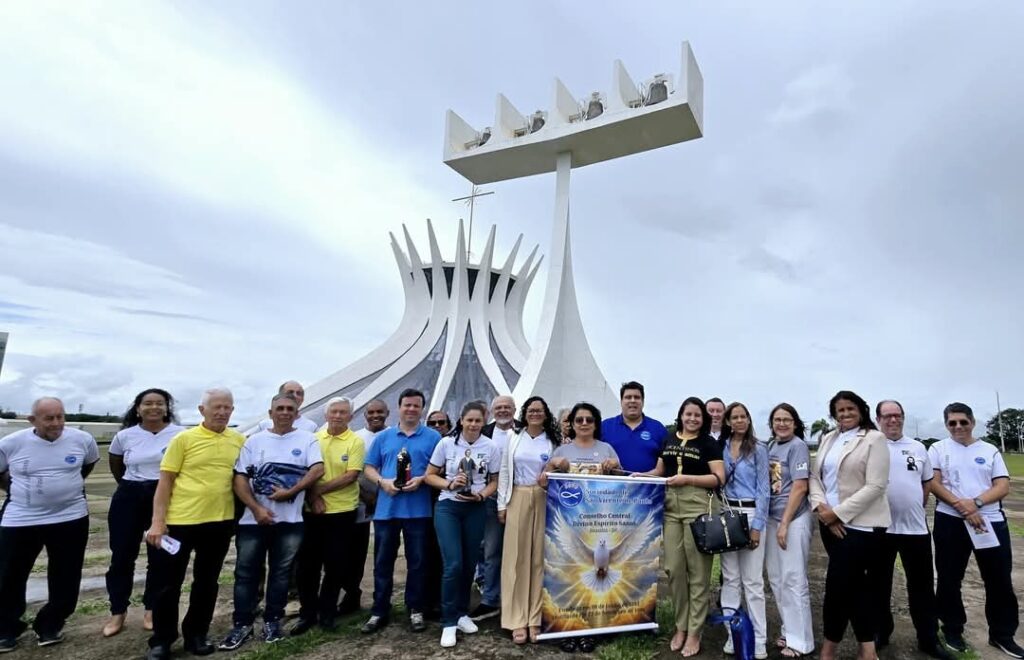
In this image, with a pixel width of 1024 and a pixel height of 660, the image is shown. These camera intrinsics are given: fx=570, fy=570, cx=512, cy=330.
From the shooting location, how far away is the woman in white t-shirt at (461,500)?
3250mm

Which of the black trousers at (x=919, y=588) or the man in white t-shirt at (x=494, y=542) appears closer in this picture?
the black trousers at (x=919, y=588)

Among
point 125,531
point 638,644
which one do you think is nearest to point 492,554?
point 638,644

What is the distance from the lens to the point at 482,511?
346cm

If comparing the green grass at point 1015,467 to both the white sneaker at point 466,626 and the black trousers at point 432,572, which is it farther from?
the white sneaker at point 466,626

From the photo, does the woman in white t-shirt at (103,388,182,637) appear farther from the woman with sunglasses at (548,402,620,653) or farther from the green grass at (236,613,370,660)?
the woman with sunglasses at (548,402,620,653)

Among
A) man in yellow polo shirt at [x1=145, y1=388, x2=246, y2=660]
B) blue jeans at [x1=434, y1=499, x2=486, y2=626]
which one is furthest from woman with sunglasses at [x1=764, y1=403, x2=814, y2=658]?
man in yellow polo shirt at [x1=145, y1=388, x2=246, y2=660]

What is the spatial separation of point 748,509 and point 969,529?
4.96ft

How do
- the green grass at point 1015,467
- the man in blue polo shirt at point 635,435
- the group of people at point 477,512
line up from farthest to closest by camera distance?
the green grass at point 1015,467
the man in blue polo shirt at point 635,435
the group of people at point 477,512

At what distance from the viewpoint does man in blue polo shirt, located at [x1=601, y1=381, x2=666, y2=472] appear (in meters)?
3.46

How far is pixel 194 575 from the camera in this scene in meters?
3.04

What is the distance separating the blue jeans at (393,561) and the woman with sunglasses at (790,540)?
6.48 feet

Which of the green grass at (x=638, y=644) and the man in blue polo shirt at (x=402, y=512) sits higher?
the man in blue polo shirt at (x=402, y=512)

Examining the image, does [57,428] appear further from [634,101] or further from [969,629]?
[634,101]

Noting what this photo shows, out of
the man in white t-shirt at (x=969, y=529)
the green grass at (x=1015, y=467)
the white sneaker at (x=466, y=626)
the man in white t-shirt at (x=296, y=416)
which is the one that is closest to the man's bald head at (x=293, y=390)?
the man in white t-shirt at (x=296, y=416)
